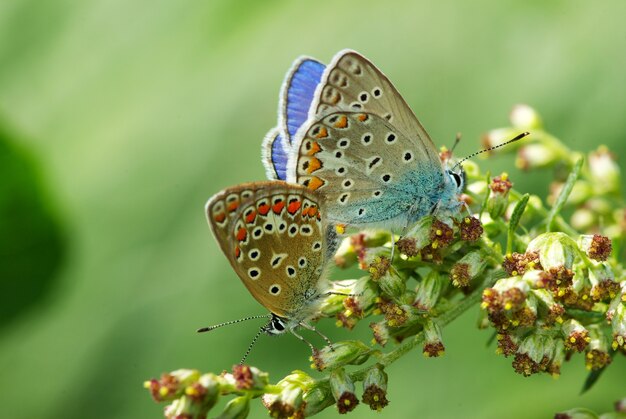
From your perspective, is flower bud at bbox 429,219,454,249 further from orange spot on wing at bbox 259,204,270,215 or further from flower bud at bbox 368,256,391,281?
orange spot on wing at bbox 259,204,270,215

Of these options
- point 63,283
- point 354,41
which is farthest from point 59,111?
point 354,41

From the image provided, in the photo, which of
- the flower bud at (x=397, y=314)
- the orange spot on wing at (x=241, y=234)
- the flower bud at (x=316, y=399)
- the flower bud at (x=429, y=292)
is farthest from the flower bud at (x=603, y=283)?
the orange spot on wing at (x=241, y=234)

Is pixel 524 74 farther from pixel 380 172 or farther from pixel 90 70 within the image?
pixel 90 70

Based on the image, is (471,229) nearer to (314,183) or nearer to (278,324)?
(314,183)

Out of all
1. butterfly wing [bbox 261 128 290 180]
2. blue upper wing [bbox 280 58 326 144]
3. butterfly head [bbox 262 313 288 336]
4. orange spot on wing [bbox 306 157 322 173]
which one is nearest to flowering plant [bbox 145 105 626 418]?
butterfly head [bbox 262 313 288 336]

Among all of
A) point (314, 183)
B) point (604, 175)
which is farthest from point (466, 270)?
point (604, 175)
